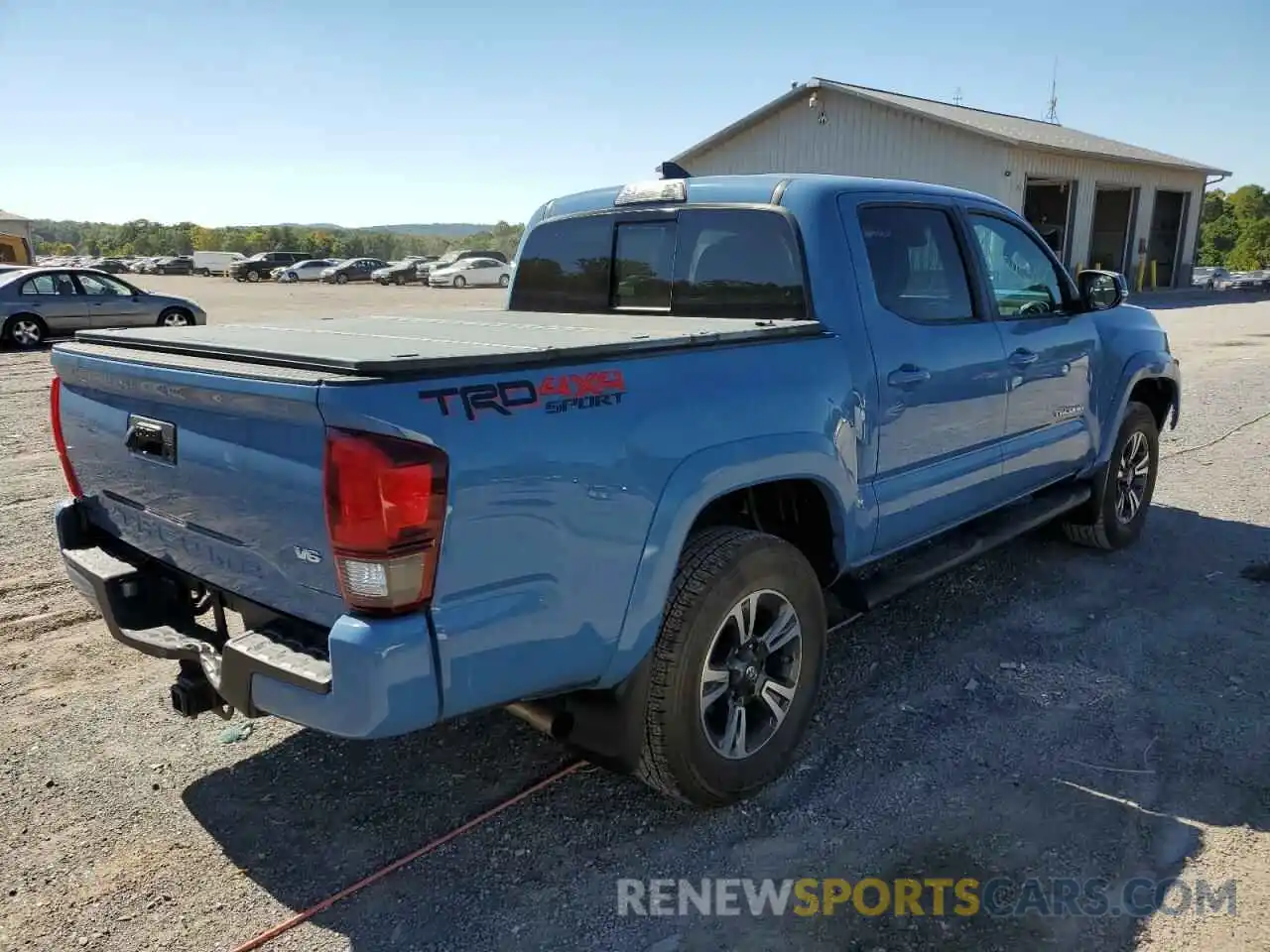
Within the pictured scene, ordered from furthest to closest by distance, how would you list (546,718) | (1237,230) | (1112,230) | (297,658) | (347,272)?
(1237,230)
(347,272)
(1112,230)
(546,718)
(297,658)

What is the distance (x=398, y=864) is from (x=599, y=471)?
136 cm

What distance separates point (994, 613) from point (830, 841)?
7.11 feet

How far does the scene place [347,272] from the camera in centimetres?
4969

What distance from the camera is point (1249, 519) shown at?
20.5 feet

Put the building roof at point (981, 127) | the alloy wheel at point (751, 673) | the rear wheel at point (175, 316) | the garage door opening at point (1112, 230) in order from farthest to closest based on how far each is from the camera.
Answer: the garage door opening at point (1112, 230) < the building roof at point (981, 127) < the rear wheel at point (175, 316) < the alloy wheel at point (751, 673)

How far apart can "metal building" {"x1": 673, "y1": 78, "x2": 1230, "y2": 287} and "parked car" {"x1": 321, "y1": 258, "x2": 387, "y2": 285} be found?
24.8m

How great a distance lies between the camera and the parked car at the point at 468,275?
1752 inches

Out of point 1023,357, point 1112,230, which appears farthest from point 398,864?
point 1112,230

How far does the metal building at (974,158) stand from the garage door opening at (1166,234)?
50 centimetres

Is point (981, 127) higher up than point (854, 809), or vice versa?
point (981, 127)

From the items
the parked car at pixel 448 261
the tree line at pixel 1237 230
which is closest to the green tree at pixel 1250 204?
the tree line at pixel 1237 230

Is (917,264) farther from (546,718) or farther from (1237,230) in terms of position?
(1237,230)

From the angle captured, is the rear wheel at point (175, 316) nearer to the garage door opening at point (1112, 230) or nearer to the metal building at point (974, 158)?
the metal building at point (974, 158)

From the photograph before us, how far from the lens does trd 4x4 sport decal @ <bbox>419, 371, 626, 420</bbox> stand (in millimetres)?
2262
